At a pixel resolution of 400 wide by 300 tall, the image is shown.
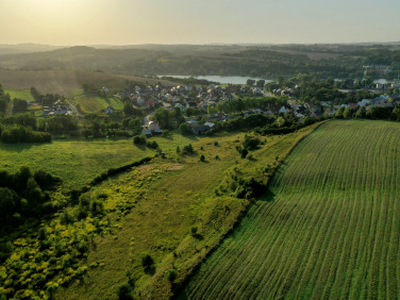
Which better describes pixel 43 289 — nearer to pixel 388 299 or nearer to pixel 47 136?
pixel 388 299

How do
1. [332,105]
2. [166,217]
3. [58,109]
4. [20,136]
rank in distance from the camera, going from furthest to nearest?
[332,105], [58,109], [20,136], [166,217]

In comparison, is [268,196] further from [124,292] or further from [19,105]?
[19,105]

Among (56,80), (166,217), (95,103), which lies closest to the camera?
(166,217)

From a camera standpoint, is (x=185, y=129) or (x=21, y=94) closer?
(x=185, y=129)

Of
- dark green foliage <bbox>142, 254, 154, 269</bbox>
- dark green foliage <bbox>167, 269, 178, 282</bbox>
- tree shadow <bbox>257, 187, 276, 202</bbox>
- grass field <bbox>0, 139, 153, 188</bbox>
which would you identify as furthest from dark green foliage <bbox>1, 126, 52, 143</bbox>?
dark green foliage <bbox>167, 269, 178, 282</bbox>

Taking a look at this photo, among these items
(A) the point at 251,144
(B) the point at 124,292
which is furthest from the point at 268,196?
(A) the point at 251,144

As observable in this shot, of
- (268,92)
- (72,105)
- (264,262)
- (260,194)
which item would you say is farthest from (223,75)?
(264,262)

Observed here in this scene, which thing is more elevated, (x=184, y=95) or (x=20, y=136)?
(x=184, y=95)
